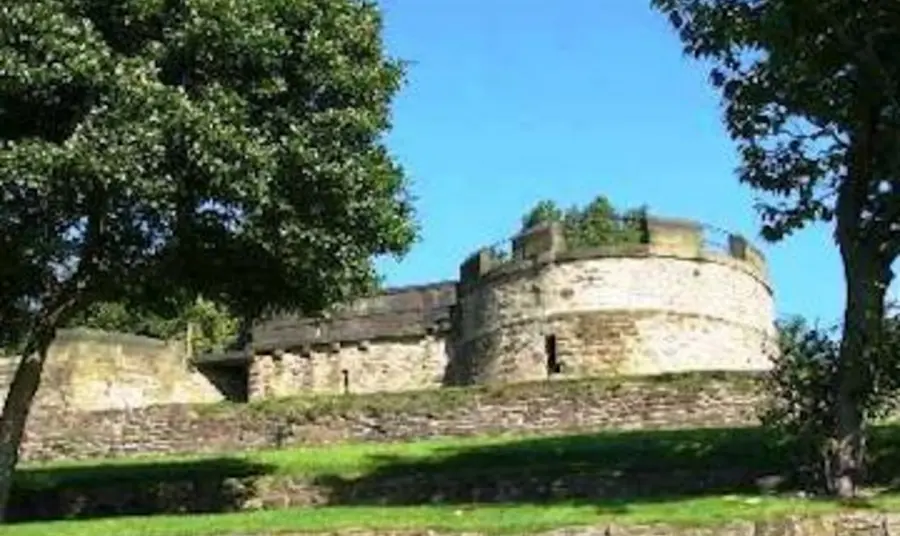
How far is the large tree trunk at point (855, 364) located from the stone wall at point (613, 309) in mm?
19943

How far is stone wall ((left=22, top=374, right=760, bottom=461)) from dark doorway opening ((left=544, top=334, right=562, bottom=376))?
372 inches

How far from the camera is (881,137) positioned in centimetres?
1762

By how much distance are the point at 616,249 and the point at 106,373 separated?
1377 cm

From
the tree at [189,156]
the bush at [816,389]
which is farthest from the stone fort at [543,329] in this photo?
the bush at [816,389]

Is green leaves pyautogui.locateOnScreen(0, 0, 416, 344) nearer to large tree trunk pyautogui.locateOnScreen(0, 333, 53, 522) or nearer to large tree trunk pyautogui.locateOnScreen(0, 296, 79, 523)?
large tree trunk pyautogui.locateOnScreen(0, 296, 79, 523)

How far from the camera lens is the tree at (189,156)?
19.5 metres

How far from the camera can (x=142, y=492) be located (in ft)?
77.5

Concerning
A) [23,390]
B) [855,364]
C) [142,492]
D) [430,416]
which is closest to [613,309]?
[430,416]

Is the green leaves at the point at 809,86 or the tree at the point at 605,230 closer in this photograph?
the green leaves at the point at 809,86

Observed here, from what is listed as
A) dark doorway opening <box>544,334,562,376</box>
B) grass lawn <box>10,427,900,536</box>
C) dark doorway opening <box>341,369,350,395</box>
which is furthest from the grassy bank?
dark doorway opening <box>341,369,350,395</box>

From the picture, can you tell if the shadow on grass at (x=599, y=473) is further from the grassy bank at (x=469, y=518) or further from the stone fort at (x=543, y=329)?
the stone fort at (x=543, y=329)

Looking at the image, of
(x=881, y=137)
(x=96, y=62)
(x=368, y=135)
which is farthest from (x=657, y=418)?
(x=96, y=62)

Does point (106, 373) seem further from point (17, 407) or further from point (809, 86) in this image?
point (809, 86)

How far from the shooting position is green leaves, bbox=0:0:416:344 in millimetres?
19453
